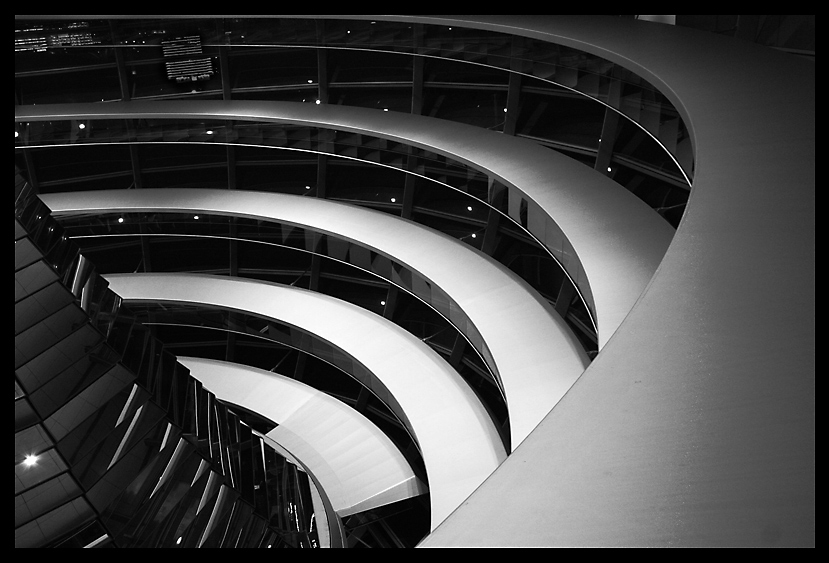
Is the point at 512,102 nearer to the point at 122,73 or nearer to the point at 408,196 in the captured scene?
the point at 408,196

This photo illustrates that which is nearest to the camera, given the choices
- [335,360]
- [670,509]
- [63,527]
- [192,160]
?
[670,509]

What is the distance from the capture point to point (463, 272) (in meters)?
17.2

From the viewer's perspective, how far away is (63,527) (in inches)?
289

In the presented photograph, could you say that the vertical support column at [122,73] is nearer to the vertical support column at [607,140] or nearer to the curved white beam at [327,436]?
the curved white beam at [327,436]

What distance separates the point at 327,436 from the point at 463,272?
6103mm

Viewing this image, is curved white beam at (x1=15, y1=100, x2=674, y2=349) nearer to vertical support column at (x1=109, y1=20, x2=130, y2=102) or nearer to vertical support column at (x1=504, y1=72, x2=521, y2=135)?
vertical support column at (x1=109, y1=20, x2=130, y2=102)

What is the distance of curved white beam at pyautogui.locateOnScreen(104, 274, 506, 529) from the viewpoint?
1413 cm

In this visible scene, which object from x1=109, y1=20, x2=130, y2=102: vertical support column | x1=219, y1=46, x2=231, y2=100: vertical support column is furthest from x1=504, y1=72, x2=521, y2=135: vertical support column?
x1=109, y1=20, x2=130, y2=102: vertical support column

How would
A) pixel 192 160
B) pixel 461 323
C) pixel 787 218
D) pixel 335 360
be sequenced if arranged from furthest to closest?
pixel 192 160 < pixel 335 360 < pixel 461 323 < pixel 787 218

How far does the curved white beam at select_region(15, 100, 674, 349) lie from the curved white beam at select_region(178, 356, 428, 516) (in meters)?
7.15

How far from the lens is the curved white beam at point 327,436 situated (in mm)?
17844

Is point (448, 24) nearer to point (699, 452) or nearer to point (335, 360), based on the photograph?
point (335, 360)
